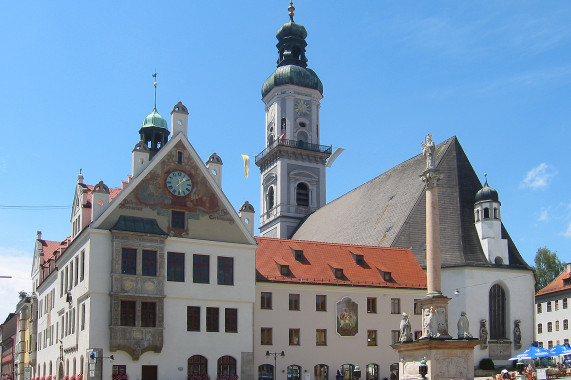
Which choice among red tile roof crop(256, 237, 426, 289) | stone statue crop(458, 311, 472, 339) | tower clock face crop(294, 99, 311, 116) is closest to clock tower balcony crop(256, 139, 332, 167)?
tower clock face crop(294, 99, 311, 116)

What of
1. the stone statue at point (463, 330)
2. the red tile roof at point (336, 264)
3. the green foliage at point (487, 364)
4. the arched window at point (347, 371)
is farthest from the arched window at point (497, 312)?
the stone statue at point (463, 330)

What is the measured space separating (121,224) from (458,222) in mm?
23146

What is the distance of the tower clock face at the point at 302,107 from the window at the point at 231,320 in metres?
43.0

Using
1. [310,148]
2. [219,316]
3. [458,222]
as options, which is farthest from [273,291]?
[310,148]

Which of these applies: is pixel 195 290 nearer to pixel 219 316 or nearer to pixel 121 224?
pixel 219 316

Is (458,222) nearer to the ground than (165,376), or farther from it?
farther from it

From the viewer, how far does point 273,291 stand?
46000 millimetres

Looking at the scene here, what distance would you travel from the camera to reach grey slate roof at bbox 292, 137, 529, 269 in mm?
51625

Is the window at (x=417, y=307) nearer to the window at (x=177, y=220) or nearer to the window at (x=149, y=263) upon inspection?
the window at (x=177, y=220)

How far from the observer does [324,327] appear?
153ft

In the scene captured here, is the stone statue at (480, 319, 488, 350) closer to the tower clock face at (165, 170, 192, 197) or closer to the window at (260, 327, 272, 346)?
the window at (260, 327, 272, 346)

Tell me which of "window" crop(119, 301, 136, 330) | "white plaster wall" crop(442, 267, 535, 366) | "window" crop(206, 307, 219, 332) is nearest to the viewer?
"window" crop(119, 301, 136, 330)

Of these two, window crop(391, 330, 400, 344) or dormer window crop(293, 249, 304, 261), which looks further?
dormer window crop(293, 249, 304, 261)

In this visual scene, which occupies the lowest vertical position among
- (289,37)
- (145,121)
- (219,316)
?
(219,316)
